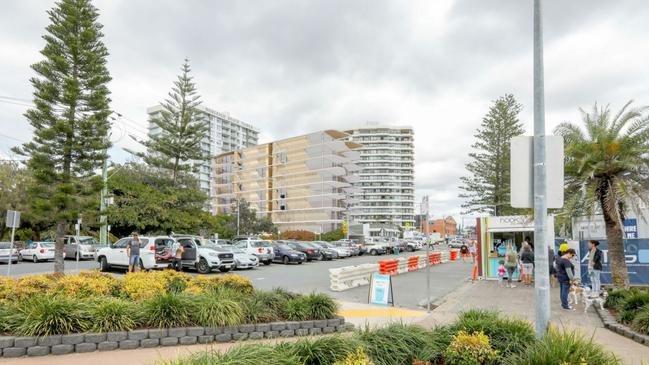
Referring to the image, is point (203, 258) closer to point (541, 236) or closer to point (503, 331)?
point (503, 331)

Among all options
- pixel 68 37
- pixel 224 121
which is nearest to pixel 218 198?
pixel 224 121

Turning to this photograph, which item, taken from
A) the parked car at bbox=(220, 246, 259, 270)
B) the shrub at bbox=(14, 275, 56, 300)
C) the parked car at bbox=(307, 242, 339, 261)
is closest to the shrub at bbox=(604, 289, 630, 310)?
the shrub at bbox=(14, 275, 56, 300)

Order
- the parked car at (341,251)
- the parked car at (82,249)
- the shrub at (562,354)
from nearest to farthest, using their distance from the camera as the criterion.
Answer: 1. the shrub at (562,354)
2. the parked car at (82,249)
3. the parked car at (341,251)

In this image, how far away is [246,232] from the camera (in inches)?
2778

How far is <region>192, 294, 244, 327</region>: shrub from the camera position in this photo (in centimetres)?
703

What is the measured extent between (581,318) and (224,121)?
138172 mm

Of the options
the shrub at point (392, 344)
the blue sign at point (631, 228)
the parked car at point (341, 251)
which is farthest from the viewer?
the parked car at point (341, 251)

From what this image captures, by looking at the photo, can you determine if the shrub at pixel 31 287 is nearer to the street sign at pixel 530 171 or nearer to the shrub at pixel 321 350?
the shrub at pixel 321 350

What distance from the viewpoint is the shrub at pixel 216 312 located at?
23.1 ft

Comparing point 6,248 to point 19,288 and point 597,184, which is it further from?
point 597,184

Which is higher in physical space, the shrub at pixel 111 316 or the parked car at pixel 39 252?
the shrub at pixel 111 316

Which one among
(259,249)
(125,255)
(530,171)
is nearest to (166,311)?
(530,171)

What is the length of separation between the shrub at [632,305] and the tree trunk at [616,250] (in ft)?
9.78

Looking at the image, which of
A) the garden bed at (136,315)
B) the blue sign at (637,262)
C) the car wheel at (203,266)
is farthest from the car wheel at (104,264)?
the blue sign at (637,262)
